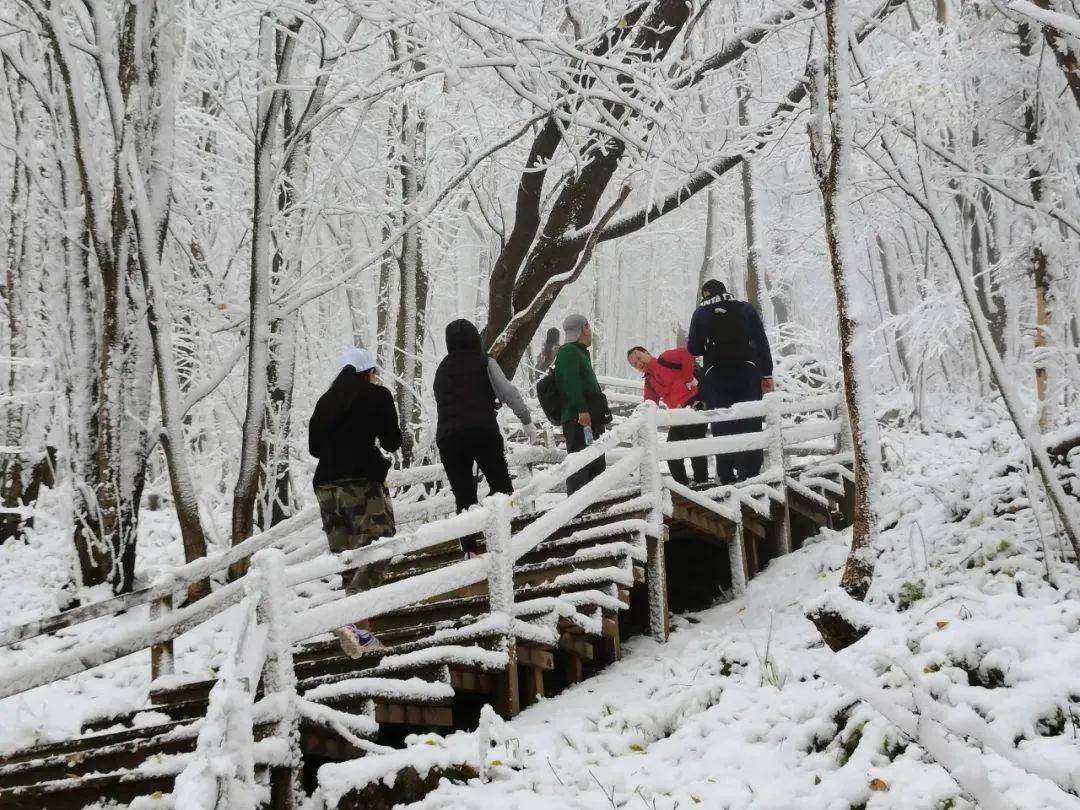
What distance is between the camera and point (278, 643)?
393cm

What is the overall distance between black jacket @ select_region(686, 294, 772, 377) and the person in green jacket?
40.2 inches

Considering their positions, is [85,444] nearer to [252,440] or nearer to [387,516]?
[252,440]

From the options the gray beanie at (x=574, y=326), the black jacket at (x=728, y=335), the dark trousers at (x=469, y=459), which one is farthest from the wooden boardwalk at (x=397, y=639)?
the gray beanie at (x=574, y=326)

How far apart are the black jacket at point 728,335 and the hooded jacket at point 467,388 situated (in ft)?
8.17

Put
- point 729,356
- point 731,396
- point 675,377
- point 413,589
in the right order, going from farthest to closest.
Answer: point 675,377 < point 731,396 < point 729,356 < point 413,589

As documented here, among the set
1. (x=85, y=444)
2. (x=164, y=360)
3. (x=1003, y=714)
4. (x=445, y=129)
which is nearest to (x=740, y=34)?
(x=164, y=360)

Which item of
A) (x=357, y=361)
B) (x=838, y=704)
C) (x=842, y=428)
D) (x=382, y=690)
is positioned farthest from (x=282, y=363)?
(x=838, y=704)

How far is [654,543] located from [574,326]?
194 centimetres

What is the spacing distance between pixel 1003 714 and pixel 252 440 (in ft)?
18.6

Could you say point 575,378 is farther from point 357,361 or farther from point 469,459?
point 357,361

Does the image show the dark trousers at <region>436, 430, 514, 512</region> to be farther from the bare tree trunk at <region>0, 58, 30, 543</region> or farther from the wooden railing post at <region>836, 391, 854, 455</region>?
the bare tree trunk at <region>0, 58, 30, 543</region>

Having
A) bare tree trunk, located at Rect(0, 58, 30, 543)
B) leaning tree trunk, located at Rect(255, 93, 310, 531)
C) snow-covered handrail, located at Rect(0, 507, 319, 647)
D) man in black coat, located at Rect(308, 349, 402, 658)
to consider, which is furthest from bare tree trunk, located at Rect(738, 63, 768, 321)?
man in black coat, located at Rect(308, 349, 402, 658)

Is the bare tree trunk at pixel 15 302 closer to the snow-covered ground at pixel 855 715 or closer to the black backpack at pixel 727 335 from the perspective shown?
the black backpack at pixel 727 335

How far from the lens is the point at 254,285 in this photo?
741 centimetres
